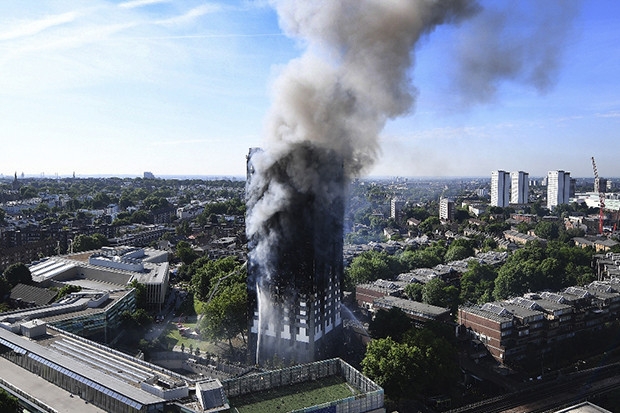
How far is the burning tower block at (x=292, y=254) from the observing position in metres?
26.5

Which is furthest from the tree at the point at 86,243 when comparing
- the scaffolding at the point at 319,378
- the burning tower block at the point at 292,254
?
the scaffolding at the point at 319,378

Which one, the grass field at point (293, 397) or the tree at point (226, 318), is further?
the tree at point (226, 318)

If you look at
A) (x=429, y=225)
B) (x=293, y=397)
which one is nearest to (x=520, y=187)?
(x=429, y=225)

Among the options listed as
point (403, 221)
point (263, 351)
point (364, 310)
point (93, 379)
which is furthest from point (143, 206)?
point (93, 379)

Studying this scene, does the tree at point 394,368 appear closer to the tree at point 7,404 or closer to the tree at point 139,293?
the tree at point 7,404

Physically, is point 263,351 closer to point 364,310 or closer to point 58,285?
point 364,310

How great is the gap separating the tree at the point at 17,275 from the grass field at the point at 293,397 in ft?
94.8

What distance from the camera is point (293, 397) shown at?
1706 cm

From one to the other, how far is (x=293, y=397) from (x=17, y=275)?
3044 centimetres

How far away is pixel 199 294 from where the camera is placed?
39438 mm

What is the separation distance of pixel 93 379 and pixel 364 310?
23.3 meters

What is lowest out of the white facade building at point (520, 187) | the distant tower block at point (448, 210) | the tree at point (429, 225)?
the tree at point (429, 225)

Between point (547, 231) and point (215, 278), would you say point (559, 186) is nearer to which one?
point (547, 231)

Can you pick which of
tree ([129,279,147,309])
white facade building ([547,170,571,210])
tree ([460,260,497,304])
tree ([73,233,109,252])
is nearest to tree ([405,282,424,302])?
tree ([460,260,497,304])
